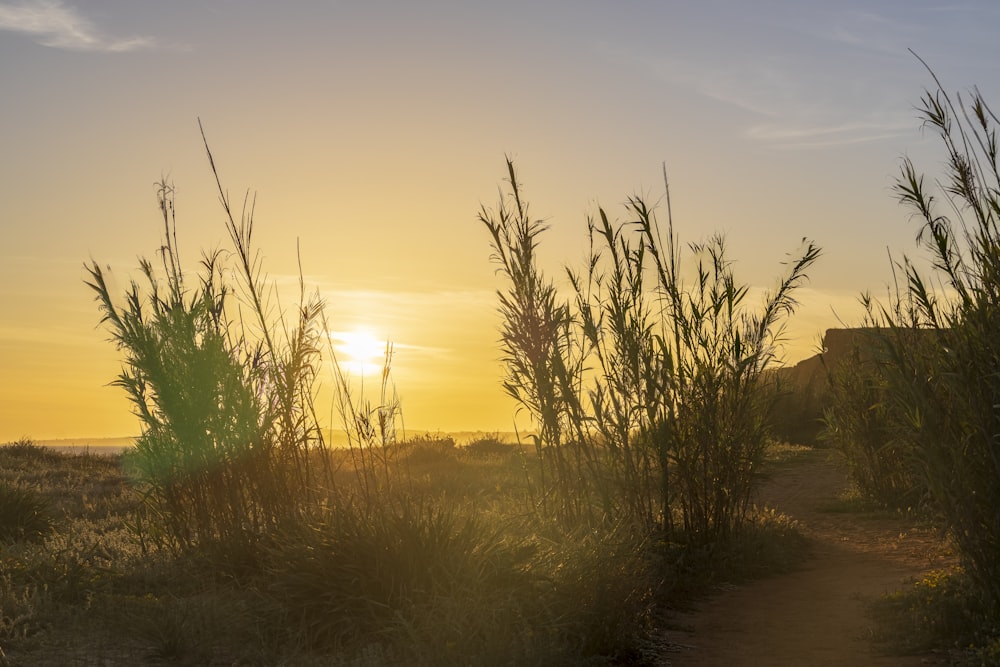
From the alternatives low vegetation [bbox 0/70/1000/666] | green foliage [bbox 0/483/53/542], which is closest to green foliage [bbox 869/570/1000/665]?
low vegetation [bbox 0/70/1000/666]

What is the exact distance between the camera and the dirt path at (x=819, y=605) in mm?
6387

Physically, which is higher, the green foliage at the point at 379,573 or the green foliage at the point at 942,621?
the green foliage at the point at 379,573

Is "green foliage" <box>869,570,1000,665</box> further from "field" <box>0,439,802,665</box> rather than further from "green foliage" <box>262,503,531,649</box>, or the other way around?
"green foliage" <box>262,503,531,649</box>

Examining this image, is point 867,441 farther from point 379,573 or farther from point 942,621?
point 379,573

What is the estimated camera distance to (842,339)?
102 ft

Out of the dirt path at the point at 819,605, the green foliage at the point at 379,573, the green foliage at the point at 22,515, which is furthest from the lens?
the green foliage at the point at 22,515

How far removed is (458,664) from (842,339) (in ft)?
94.0

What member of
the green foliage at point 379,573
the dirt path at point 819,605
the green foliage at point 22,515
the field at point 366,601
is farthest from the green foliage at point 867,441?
the green foliage at point 22,515

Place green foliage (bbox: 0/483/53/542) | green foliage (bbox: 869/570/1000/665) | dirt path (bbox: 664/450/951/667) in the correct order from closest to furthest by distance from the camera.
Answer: green foliage (bbox: 869/570/1000/665), dirt path (bbox: 664/450/951/667), green foliage (bbox: 0/483/53/542)

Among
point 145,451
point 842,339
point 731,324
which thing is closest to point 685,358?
point 731,324

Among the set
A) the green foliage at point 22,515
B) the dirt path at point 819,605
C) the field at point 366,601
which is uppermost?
the green foliage at point 22,515

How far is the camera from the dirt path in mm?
6387

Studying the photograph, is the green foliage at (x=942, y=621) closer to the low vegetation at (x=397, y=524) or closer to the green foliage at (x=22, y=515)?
the low vegetation at (x=397, y=524)

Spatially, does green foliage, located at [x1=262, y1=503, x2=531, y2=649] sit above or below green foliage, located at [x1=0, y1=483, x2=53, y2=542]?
below
